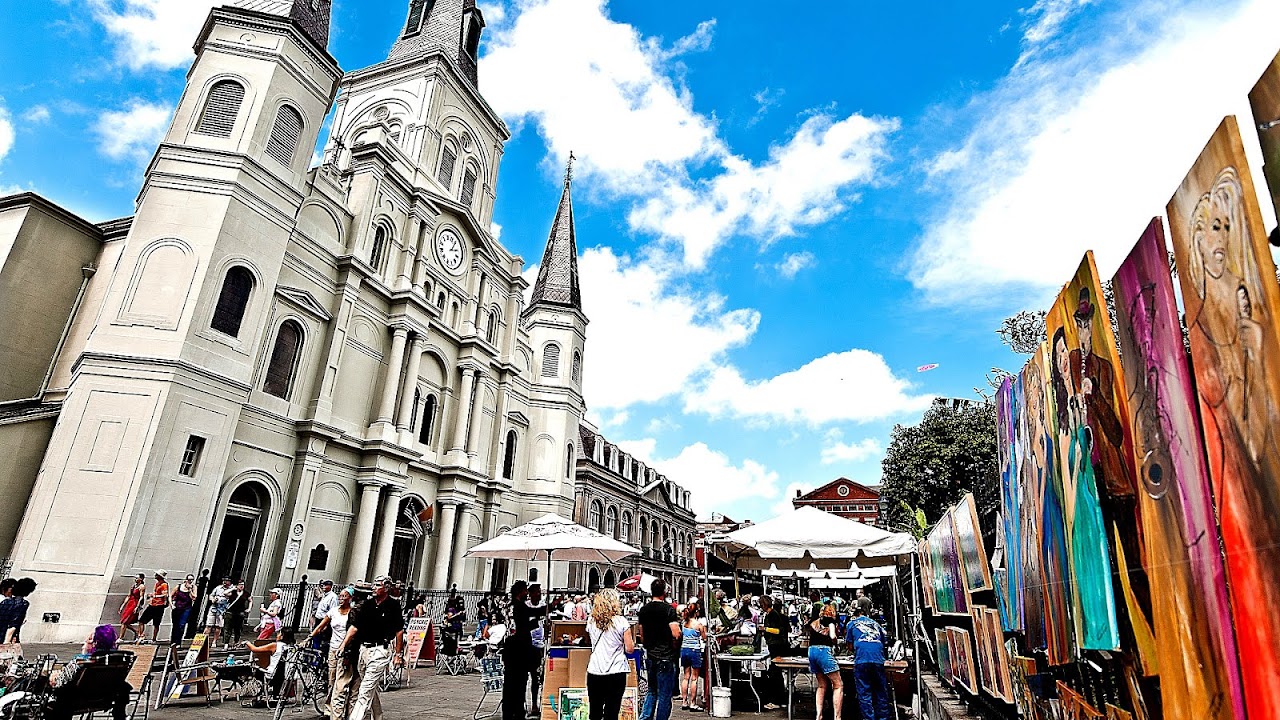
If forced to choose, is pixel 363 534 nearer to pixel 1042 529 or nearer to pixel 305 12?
pixel 305 12

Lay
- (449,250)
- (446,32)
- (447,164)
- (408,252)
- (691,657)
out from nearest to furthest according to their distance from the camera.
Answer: (691,657)
(408,252)
(449,250)
(447,164)
(446,32)

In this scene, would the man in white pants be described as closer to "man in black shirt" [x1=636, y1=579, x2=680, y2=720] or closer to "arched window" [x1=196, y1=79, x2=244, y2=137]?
"man in black shirt" [x1=636, y1=579, x2=680, y2=720]

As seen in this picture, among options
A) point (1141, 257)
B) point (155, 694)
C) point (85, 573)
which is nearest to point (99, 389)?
point (85, 573)

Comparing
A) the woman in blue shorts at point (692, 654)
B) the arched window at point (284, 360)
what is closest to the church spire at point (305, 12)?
the arched window at point (284, 360)

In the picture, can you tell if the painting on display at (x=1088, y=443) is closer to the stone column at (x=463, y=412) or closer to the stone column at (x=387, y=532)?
the stone column at (x=387, y=532)

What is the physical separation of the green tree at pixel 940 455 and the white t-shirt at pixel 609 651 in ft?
65.8

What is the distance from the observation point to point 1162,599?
108 inches

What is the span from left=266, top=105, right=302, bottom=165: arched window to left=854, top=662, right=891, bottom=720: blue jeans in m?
19.7

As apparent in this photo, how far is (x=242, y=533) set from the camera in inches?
704

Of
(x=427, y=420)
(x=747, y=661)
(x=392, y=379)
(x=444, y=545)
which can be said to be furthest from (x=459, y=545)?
(x=747, y=661)

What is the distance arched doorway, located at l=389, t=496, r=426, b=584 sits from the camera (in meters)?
23.7

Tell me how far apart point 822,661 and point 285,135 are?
19965 millimetres

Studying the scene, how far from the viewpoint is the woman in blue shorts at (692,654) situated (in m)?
9.21

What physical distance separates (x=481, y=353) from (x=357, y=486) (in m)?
8.14
